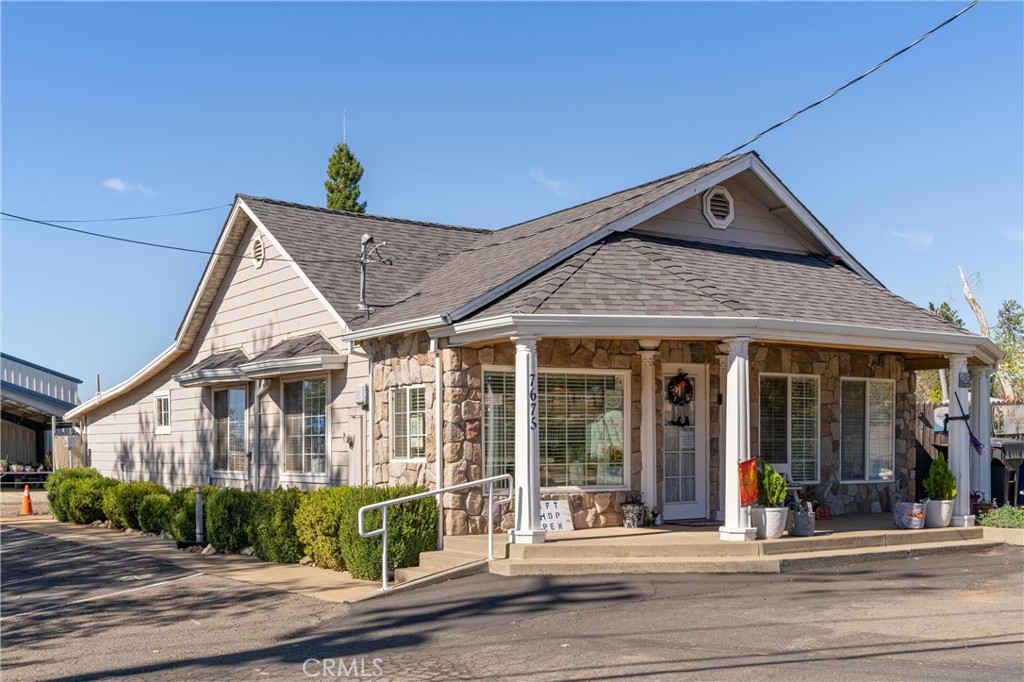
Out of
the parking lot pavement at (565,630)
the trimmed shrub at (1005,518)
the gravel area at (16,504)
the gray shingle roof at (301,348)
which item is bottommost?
the gravel area at (16,504)

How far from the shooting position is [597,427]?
14.2 meters

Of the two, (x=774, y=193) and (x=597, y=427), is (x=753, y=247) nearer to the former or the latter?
(x=774, y=193)

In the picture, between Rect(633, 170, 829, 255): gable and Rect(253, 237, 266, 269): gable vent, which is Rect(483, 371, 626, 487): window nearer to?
Rect(633, 170, 829, 255): gable

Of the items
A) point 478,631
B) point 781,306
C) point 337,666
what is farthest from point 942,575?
point 337,666

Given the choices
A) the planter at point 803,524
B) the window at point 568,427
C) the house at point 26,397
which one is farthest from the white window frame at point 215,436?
the house at point 26,397

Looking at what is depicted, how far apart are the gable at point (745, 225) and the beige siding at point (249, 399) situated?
509 centimetres

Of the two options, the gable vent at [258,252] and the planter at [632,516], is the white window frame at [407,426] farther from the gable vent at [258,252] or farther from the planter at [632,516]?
the gable vent at [258,252]

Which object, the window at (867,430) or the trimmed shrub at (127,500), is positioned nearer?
the window at (867,430)

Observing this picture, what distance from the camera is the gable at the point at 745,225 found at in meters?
15.8

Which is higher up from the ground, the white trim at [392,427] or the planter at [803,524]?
the white trim at [392,427]

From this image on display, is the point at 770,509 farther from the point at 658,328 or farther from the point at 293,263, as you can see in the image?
the point at 293,263

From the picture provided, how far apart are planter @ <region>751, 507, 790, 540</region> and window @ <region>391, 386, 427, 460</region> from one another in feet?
14.4

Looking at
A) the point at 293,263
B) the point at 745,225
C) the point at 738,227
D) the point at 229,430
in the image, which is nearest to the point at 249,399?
the point at 229,430

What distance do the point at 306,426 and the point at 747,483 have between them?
7451 mm
